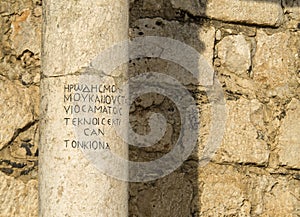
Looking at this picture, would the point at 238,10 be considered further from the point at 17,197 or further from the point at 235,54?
the point at 17,197

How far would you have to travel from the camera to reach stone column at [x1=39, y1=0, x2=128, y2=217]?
3.23 metres

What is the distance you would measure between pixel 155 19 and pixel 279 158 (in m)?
1.03

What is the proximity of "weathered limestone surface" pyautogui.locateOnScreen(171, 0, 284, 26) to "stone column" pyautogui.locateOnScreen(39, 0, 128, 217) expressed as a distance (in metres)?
1.00

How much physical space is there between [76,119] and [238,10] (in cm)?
149

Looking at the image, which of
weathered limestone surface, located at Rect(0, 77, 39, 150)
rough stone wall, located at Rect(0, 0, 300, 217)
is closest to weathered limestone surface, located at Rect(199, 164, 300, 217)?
rough stone wall, located at Rect(0, 0, 300, 217)

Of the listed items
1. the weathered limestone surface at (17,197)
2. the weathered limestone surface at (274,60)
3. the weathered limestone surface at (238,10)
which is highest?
the weathered limestone surface at (238,10)

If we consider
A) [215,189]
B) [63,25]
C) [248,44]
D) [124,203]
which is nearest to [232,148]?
[215,189]

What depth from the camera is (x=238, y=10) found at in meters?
4.37

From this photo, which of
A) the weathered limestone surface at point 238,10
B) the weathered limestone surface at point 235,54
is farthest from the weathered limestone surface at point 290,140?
the weathered limestone surface at point 238,10

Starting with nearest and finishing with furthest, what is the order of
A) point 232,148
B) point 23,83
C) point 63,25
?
point 63,25
point 23,83
point 232,148

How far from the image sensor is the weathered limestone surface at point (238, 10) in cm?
427

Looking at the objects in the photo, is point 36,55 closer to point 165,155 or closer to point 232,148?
point 165,155

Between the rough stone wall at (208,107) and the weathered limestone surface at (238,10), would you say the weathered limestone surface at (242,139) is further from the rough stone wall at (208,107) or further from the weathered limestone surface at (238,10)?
the weathered limestone surface at (238,10)

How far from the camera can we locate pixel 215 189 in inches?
166
